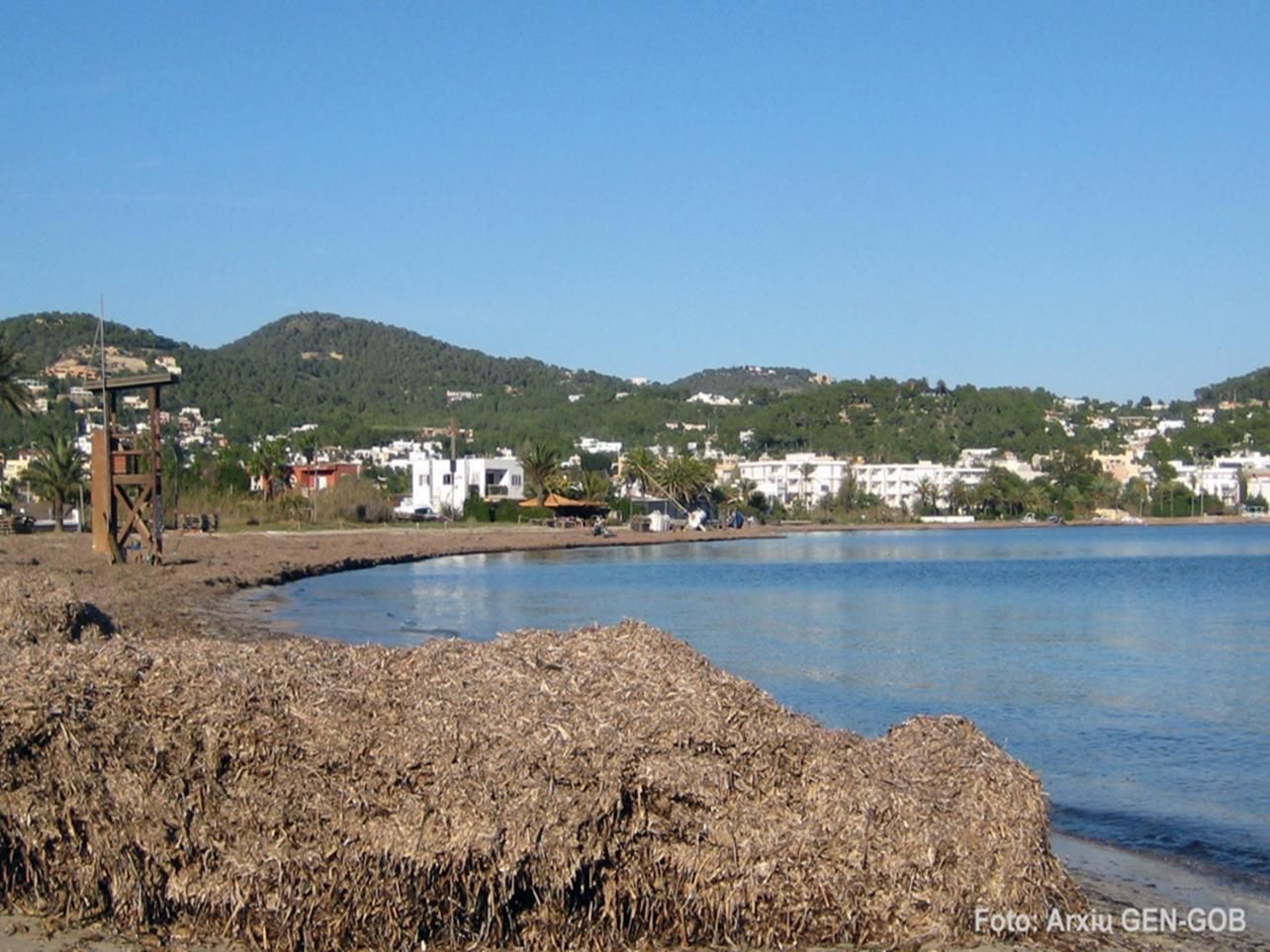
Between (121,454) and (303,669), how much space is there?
3050 centimetres

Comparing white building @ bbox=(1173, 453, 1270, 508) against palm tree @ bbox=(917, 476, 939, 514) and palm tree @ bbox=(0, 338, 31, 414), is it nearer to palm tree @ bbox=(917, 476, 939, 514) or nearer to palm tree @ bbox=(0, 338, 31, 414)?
palm tree @ bbox=(917, 476, 939, 514)

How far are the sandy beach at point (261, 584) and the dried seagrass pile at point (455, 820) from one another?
0.38m

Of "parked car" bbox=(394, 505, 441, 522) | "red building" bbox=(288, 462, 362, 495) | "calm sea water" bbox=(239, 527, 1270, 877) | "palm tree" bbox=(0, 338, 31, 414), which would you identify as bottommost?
"calm sea water" bbox=(239, 527, 1270, 877)

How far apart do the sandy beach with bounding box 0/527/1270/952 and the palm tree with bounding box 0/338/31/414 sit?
573 centimetres

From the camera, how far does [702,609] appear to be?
1373 inches

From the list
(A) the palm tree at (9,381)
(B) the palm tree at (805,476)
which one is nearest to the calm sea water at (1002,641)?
(A) the palm tree at (9,381)

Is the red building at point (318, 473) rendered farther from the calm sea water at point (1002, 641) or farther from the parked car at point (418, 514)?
the calm sea water at point (1002, 641)

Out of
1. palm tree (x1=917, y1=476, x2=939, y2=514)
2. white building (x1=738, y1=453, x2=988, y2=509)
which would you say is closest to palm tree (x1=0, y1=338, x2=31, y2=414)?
white building (x1=738, y1=453, x2=988, y2=509)

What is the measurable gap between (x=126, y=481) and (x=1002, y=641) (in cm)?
2188

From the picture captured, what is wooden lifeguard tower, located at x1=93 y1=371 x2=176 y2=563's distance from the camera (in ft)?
115

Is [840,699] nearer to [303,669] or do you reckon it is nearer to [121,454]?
[303,669]

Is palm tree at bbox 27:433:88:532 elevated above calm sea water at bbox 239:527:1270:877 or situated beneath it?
elevated above

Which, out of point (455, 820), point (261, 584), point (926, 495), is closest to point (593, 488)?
point (926, 495)

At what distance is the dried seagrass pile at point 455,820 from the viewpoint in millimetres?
6559
